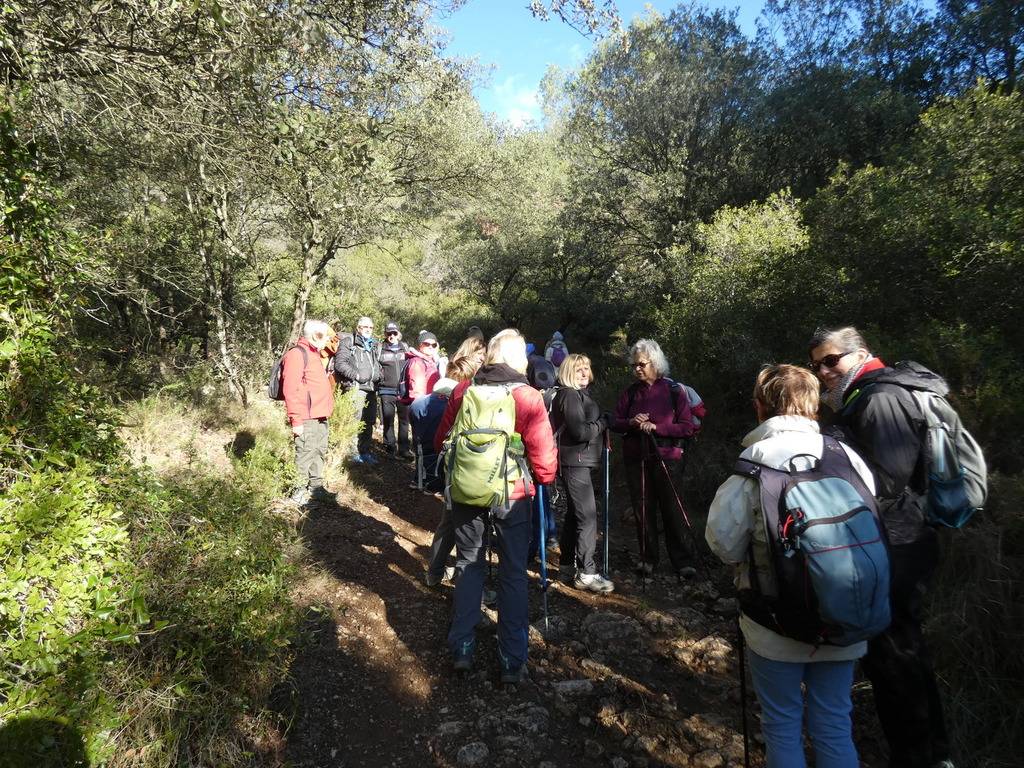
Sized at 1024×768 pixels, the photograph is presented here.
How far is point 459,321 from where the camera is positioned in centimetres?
2159

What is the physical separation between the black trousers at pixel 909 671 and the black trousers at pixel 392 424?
7.01 meters

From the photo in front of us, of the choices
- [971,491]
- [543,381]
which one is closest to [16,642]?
[971,491]

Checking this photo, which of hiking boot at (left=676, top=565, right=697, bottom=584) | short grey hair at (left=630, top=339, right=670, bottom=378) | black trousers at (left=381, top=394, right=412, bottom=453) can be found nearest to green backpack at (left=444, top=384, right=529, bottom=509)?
short grey hair at (left=630, top=339, right=670, bottom=378)

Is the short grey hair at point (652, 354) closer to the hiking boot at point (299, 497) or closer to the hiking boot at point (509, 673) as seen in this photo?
the hiking boot at point (509, 673)

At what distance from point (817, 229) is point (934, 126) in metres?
2.03

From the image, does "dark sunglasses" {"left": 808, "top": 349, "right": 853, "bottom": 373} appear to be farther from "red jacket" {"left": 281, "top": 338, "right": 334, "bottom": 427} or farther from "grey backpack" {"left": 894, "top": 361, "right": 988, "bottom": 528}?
"red jacket" {"left": 281, "top": 338, "right": 334, "bottom": 427}

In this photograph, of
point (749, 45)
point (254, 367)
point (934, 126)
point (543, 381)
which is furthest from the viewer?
point (749, 45)

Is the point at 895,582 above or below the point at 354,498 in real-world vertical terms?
above

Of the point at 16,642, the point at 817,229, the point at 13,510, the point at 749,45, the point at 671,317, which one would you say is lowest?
the point at 16,642

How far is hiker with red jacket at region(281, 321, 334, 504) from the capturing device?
5590mm

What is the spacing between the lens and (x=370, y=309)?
2025 cm

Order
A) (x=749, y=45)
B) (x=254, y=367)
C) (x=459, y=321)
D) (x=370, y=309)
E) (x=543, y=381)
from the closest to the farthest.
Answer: (x=543, y=381) → (x=254, y=367) → (x=749, y=45) → (x=370, y=309) → (x=459, y=321)

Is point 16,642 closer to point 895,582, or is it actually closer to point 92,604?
point 92,604

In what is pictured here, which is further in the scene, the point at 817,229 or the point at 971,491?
the point at 817,229
